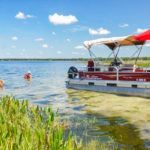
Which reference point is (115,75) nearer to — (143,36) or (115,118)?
(143,36)

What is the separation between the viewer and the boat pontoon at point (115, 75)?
1814 cm

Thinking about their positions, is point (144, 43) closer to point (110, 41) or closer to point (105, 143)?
point (110, 41)

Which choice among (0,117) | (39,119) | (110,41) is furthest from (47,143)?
(110,41)

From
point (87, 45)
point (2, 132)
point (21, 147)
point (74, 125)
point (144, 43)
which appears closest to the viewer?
point (21, 147)

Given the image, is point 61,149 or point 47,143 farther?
point 47,143

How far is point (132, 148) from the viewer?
8484 millimetres

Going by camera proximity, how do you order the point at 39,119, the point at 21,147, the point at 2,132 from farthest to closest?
the point at 39,119 < the point at 2,132 < the point at 21,147

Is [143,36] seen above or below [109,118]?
above

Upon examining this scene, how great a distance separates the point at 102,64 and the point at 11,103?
491 inches

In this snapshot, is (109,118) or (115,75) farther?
(115,75)

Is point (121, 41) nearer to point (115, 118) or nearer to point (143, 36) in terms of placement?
point (143, 36)

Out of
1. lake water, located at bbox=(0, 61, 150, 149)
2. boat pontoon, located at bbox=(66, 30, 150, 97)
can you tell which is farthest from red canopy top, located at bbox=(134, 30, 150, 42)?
lake water, located at bbox=(0, 61, 150, 149)

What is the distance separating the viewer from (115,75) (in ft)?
63.6

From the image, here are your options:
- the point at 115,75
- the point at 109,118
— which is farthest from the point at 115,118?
the point at 115,75
